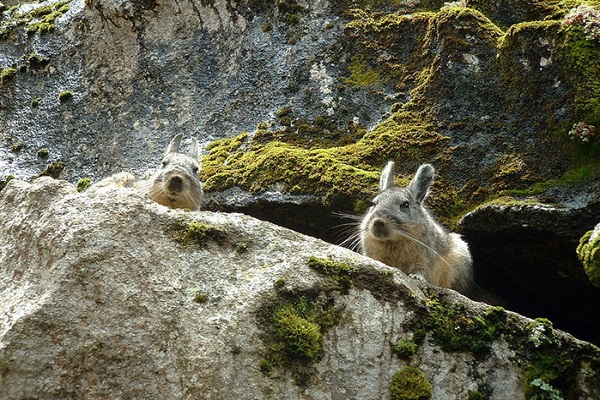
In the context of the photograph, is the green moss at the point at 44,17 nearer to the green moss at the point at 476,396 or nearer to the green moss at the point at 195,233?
the green moss at the point at 195,233

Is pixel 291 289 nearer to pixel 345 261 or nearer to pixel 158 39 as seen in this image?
pixel 345 261

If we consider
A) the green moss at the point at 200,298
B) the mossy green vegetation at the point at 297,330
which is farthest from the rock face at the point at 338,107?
the green moss at the point at 200,298

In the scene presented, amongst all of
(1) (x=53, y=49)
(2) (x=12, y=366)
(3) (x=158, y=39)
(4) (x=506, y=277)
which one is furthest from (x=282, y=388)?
(1) (x=53, y=49)

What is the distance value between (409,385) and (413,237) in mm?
3359

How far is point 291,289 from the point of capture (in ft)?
22.1

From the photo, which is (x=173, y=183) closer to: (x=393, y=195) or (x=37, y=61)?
(x=393, y=195)

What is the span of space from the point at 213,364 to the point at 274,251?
139cm

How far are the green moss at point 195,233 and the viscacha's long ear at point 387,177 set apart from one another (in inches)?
124

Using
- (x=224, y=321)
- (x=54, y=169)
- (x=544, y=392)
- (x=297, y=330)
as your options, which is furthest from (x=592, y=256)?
(x=54, y=169)

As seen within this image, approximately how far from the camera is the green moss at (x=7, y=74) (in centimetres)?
1297

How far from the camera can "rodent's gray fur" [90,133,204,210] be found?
10141 millimetres

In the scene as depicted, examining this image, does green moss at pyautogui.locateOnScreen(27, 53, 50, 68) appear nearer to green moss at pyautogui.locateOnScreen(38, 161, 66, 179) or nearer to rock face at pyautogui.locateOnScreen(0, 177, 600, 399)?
green moss at pyautogui.locateOnScreen(38, 161, 66, 179)

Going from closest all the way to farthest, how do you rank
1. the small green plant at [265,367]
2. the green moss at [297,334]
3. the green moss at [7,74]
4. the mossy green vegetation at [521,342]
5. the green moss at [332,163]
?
the small green plant at [265,367] < the green moss at [297,334] < the mossy green vegetation at [521,342] < the green moss at [332,163] < the green moss at [7,74]

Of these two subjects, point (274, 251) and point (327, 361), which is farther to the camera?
point (274, 251)
